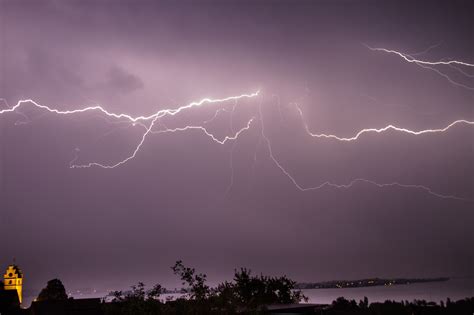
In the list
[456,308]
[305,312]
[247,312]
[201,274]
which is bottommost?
[456,308]

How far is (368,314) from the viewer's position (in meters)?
20.1

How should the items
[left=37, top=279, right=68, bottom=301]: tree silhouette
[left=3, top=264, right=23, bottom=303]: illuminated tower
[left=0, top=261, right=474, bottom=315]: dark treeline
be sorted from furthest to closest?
[left=3, top=264, right=23, bottom=303]: illuminated tower, [left=37, top=279, right=68, bottom=301]: tree silhouette, [left=0, top=261, right=474, bottom=315]: dark treeline

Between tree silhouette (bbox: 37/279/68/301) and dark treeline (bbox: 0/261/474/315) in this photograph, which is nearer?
A: dark treeline (bbox: 0/261/474/315)

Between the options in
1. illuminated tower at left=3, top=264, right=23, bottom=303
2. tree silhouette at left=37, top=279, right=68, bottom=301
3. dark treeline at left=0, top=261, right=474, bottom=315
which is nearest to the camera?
dark treeline at left=0, top=261, right=474, bottom=315

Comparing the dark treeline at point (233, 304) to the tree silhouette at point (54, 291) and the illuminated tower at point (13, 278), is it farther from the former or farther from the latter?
the illuminated tower at point (13, 278)

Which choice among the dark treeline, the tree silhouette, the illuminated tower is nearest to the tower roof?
the illuminated tower

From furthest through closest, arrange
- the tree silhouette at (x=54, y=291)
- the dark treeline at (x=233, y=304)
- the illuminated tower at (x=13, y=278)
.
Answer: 1. the illuminated tower at (x=13, y=278)
2. the tree silhouette at (x=54, y=291)
3. the dark treeline at (x=233, y=304)

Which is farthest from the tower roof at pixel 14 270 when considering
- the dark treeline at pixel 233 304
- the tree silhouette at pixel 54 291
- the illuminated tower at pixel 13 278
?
the dark treeline at pixel 233 304

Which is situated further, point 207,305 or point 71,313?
point 71,313

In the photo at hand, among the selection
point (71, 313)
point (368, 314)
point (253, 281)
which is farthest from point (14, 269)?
point (368, 314)

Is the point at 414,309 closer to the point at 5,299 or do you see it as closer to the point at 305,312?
the point at 305,312

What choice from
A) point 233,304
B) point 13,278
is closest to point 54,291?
point 13,278

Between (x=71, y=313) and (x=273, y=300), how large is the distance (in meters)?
10.9

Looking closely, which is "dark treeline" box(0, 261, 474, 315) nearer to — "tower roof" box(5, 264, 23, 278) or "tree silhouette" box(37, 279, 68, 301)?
"tree silhouette" box(37, 279, 68, 301)
